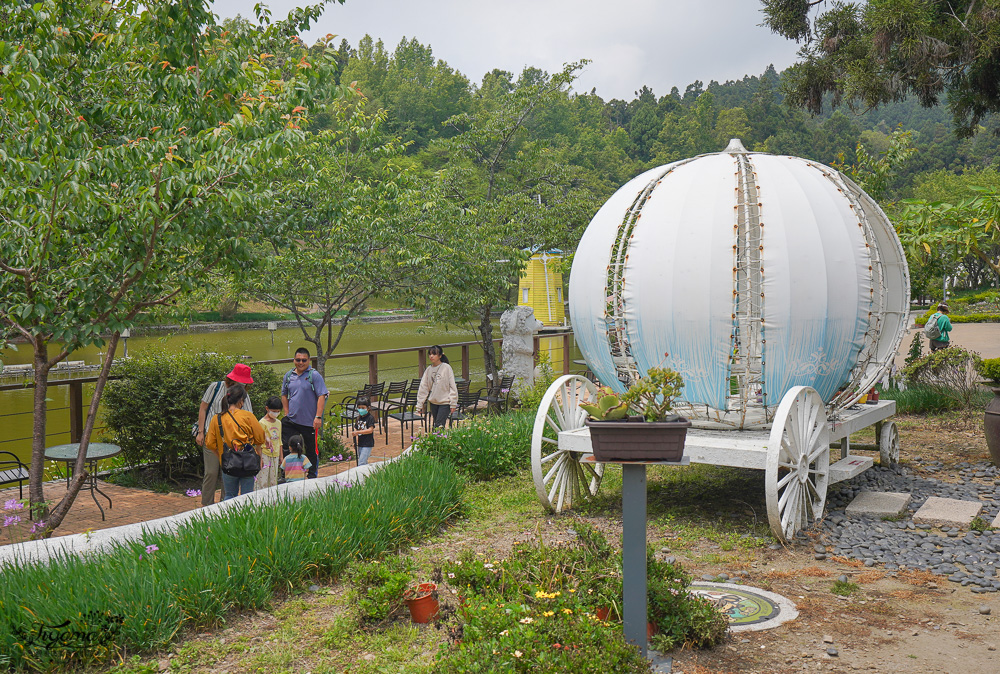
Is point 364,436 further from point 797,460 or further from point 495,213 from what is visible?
point 495,213

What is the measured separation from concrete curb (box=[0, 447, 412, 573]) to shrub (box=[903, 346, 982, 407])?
1006cm

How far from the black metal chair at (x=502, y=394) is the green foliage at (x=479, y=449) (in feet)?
→ 12.5

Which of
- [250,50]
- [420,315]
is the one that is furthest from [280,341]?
[250,50]

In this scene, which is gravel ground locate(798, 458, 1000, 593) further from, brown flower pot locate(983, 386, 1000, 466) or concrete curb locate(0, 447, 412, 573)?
concrete curb locate(0, 447, 412, 573)

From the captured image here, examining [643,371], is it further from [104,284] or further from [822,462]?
[104,284]

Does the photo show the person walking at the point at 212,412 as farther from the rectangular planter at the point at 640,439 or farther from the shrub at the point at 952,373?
the shrub at the point at 952,373

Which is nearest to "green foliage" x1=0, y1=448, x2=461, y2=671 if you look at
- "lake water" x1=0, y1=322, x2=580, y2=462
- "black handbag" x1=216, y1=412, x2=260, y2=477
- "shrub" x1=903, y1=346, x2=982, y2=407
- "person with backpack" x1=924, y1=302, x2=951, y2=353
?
"black handbag" x1=216, y1=412, x2=260, y2=477

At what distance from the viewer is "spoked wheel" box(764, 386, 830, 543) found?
5.64 metres

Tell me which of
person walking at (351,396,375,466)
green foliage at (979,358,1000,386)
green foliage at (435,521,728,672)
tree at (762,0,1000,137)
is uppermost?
tree at (762,0,1000,137)

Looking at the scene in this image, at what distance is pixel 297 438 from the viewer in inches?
292

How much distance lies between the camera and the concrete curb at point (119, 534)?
192 inches

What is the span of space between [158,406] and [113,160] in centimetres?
342

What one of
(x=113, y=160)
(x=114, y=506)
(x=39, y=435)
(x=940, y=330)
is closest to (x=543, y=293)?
(x=940, y=330)

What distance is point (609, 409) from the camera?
12.2 ft
